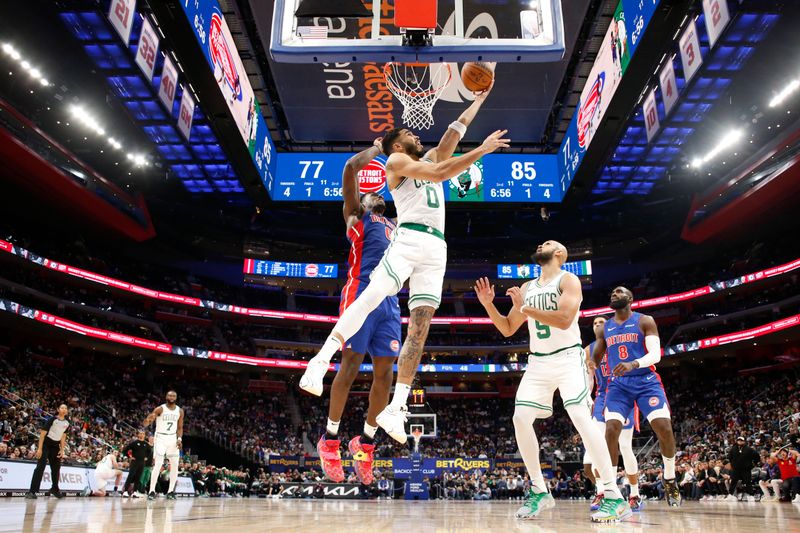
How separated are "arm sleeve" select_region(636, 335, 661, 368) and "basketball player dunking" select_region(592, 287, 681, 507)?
1 cm

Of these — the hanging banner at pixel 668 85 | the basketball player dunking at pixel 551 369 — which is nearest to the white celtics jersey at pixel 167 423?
the basketball player dunking at pixel 551 369

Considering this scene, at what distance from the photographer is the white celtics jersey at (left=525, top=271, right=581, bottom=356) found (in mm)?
5004

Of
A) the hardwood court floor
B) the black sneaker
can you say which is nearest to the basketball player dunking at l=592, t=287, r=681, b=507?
the black sneaker

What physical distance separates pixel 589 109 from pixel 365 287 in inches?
530

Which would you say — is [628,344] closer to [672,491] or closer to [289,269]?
[672,491]

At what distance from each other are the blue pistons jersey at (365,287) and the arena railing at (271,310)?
2415cm

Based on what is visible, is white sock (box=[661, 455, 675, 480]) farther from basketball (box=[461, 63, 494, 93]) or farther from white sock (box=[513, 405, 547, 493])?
basketball (box=[461, 63, 494, 93])

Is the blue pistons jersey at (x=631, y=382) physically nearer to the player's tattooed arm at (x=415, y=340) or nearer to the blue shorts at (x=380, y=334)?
the blue shorts at (x=380, y=334)

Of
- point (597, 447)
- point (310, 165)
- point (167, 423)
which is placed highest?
point (310, 165)

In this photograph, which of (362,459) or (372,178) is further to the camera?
(372,178)

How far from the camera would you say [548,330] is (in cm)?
508

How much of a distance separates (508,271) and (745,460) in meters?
22.6

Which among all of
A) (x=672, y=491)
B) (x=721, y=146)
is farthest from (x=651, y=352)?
(x=721, y=146)

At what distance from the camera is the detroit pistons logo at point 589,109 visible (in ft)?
52.2
